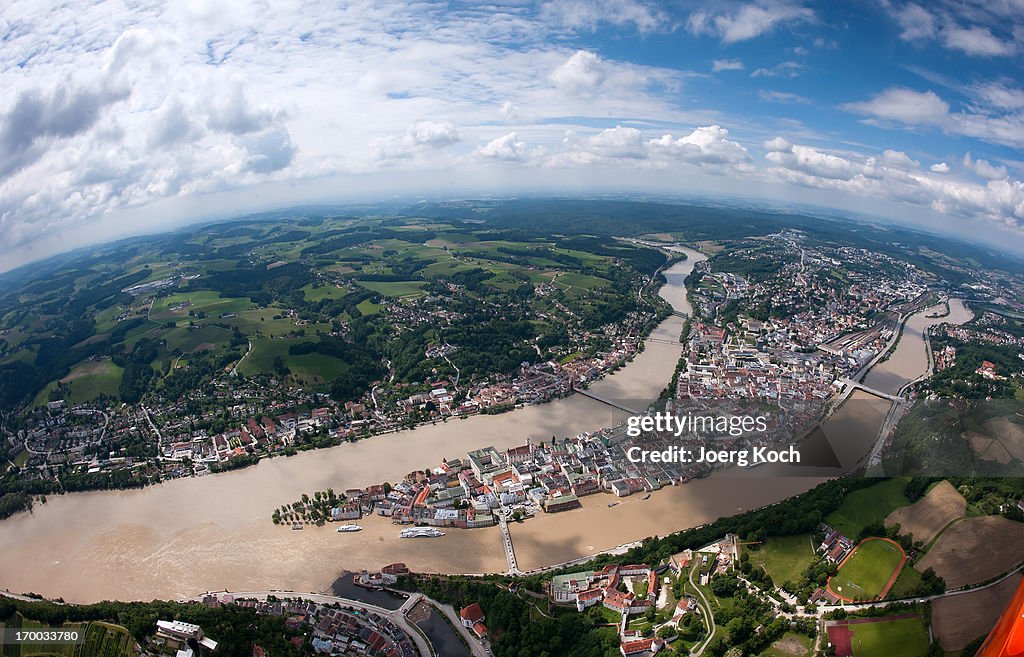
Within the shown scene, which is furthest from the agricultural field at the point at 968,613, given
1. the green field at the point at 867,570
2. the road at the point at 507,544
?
the road at the point at 507,544

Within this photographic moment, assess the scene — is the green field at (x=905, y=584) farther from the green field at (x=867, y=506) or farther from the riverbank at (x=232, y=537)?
the riverbank at (x=232, y=537)

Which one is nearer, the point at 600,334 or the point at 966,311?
the point at 600,334

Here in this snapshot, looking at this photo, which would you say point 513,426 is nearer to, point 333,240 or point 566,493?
point 566,493

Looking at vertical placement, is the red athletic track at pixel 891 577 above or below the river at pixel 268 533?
above

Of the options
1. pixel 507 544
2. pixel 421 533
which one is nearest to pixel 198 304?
pixel 421 533

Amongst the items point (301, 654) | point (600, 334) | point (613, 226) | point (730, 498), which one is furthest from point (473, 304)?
point (613, 226)

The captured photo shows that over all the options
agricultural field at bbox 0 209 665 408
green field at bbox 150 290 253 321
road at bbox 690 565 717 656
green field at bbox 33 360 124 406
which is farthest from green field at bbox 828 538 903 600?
green field at bbox 150 290 253 321

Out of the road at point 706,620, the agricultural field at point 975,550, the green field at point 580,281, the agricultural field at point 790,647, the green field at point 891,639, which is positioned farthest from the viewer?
the green field at point 580,281
